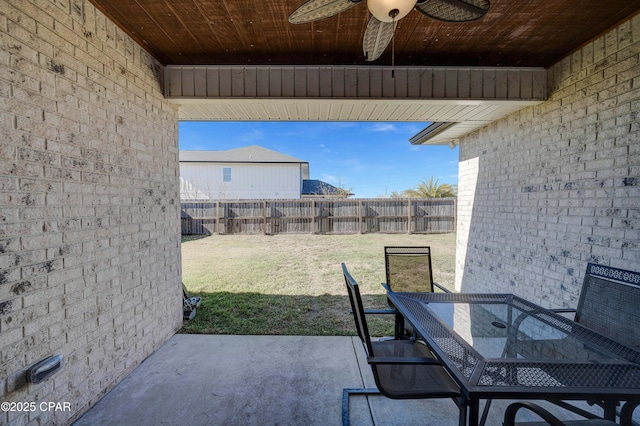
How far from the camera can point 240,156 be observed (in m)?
16.9

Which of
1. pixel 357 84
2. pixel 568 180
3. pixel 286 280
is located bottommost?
pixel 286 280

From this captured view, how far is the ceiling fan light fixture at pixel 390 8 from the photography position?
141cm

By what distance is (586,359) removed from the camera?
1.36 metres

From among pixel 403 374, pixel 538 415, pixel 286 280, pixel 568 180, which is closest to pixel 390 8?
pixel 538 415

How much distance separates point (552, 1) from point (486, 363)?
8.42 ft

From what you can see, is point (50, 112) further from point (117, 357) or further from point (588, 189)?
point (588, 189)

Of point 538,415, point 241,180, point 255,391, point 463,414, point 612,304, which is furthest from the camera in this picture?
point 241,180

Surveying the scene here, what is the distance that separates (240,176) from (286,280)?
1306 centimetres

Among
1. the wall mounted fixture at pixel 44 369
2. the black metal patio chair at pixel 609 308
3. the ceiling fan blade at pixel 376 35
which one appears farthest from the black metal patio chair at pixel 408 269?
the wall mounted fixture at pixel 44 369

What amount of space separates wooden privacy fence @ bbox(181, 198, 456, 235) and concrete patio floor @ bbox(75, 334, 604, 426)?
769 centimetres

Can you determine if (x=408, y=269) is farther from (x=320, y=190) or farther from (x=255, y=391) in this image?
(x=320, y=190)

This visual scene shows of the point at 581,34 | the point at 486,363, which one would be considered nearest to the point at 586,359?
the point at 486,363

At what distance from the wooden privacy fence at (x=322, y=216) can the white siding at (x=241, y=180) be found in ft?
20.4

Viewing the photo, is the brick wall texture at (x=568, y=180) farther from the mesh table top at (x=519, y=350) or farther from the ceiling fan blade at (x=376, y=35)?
the ceiling fan blade at (x=376, y=35)
